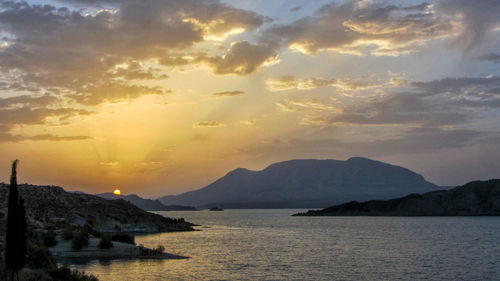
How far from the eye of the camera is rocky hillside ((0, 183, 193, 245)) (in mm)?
95725

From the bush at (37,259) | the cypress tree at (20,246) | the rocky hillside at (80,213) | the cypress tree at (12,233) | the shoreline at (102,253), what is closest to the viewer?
the cypress tree at (12,233)

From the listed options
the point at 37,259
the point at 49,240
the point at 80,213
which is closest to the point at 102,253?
the point at 49,240

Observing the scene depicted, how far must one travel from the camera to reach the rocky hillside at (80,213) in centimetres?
9572

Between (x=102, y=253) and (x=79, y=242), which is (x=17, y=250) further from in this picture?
(x=79, y=242)

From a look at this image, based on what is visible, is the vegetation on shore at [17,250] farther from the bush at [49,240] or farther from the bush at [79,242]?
the bush at [49,240]

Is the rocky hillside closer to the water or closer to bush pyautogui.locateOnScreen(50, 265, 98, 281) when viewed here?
the water

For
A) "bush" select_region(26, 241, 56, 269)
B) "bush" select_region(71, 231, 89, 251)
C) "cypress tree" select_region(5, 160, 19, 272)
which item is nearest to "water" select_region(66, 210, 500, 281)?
"bush" select_region(26, 241, 56, 269)

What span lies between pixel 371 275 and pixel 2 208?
66355 mm

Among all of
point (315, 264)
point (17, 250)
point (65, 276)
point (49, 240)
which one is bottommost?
point (315, 264)

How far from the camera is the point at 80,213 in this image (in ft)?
361

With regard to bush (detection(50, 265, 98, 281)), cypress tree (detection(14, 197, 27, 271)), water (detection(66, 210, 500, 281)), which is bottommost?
water (detection(66, 210, 500, 281))

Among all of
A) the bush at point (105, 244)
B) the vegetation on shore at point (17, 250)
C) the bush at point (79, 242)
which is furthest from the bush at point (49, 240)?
the vegetation on shore at point (17, 250)

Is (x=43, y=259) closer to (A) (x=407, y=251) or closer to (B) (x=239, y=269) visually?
(B) (x=239, y=269)

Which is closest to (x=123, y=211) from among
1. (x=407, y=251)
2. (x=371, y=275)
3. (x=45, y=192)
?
(x=45, y=192)
